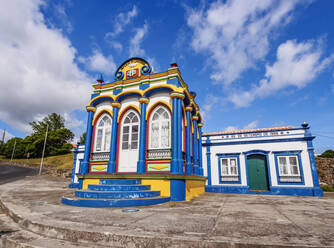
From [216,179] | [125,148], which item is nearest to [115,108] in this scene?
[125,148]

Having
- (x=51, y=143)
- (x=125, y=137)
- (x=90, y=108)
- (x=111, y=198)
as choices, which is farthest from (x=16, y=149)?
(x=111, y=198)

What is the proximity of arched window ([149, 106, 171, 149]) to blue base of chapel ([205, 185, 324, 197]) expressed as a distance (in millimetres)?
5921

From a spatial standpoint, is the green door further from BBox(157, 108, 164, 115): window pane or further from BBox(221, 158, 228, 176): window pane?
BBox(157, 108, 164, 115): window pane

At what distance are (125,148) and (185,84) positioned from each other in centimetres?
495

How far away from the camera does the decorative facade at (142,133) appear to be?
791 centimetres

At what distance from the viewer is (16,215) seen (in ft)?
13.1

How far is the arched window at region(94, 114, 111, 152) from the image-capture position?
1009 centimetres

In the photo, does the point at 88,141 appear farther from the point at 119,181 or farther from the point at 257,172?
the point at 257,172

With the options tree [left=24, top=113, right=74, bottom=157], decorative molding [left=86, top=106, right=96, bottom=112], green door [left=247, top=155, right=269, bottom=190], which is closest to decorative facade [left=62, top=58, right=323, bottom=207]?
green door [left=247, top=155, right=269, bottom=190]

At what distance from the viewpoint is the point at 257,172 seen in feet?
39.4

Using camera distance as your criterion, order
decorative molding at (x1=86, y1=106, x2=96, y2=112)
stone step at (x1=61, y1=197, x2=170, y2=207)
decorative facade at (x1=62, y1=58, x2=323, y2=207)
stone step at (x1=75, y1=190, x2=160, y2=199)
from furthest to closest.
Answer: decorative molding at (x1=86, y1=106, x2=96, y2=112) < decorative facade at (x1=62, y1=58, x2=323, y2=207) < stone step at (x1=75, y1=190, x2=160, y2=199) < stone step at (x1=61, y1=197, x2=170, y2=207)

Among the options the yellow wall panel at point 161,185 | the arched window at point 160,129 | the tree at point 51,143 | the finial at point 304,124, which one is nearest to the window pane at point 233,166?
the finial at point 304,124

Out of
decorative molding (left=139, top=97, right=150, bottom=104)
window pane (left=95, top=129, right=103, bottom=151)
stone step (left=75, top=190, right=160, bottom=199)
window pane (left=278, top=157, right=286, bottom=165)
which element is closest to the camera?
stone step (left=75, top=190, right=160, bottom=199)

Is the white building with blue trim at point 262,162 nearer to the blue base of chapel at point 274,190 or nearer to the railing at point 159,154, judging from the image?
the blue base of chapel at point 274,190
